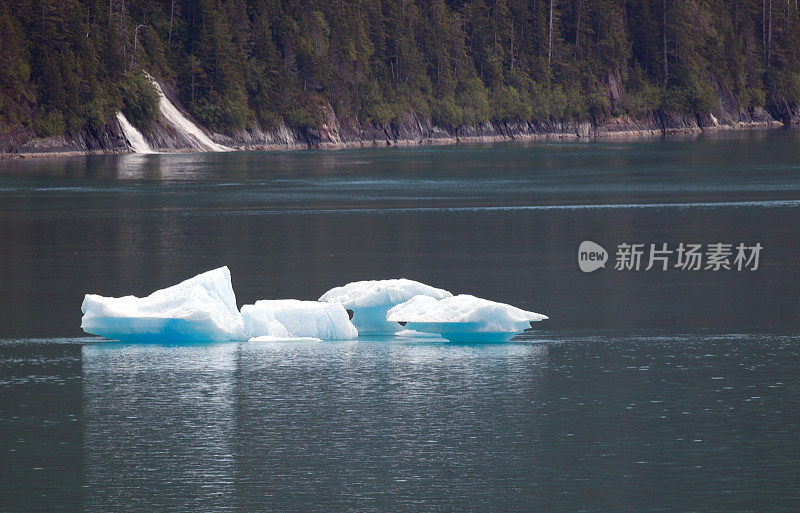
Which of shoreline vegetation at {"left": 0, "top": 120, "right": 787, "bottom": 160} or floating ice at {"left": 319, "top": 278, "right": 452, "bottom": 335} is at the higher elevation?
shoreline vegetation at {"left": 0, "top": 120, "right": 787, "bottom": 160}

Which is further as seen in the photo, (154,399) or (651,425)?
(154,399)

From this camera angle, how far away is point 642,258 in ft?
142

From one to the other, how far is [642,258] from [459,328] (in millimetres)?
17669

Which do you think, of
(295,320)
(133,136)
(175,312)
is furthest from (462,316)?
(133,136)

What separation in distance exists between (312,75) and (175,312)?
13012 cm

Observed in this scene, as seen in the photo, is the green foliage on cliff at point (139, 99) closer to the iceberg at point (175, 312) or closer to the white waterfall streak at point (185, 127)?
the white waterfall streak at point (185, 127)

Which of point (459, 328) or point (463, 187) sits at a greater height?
point (463, 187)

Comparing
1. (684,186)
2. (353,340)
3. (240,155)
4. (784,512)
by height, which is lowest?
(784,512)

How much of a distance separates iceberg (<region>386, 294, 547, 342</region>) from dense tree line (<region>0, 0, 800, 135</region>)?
95.3 meters

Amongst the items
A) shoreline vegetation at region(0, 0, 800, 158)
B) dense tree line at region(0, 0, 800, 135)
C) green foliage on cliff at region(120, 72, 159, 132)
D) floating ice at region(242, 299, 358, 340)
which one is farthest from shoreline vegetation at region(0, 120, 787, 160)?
→ floating ice at region(242, 299, 358, 340)

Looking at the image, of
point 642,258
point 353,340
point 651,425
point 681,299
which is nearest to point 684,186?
point 642,258

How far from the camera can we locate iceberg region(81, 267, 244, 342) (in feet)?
88.1

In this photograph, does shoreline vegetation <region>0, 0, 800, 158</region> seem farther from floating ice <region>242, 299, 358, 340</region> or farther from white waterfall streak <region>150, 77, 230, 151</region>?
floating ice <region>242, 299, 358, 340</region>

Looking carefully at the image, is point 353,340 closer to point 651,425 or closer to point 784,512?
point 651,425
